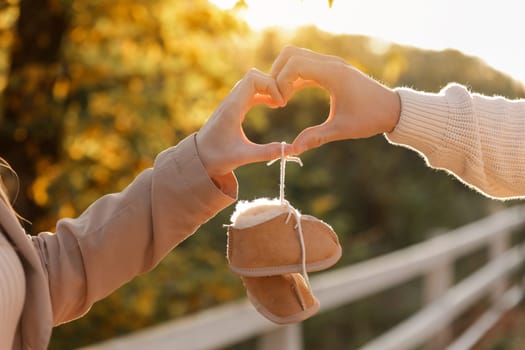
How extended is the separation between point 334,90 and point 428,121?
22 cm

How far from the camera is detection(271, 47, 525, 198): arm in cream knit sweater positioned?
5.55 feet

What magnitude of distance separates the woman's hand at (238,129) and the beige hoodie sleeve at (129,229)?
5 centimetres

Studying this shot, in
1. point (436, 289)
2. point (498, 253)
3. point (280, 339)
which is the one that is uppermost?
point (280, 339)

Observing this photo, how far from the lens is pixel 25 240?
169cm

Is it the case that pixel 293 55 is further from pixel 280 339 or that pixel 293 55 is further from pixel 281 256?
pixel 280 339

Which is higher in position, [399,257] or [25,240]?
[25,240]

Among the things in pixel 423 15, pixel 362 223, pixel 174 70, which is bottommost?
pixel 362 223

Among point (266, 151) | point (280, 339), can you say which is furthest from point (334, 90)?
point (280, 339)

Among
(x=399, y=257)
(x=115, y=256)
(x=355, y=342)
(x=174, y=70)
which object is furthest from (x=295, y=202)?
(x=115, y=256)

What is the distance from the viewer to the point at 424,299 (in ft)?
21.4

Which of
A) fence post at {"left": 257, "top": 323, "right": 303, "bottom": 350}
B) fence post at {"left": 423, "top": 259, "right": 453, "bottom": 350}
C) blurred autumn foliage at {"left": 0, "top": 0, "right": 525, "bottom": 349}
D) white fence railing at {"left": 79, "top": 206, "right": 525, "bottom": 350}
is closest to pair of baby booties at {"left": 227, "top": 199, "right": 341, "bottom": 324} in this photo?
white fence railing at {"left": 79, "top": 206, "right": 525, "bottom": 350}

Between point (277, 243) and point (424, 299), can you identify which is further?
point (424, 299)

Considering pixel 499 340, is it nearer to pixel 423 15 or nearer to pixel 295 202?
pixel 295 202

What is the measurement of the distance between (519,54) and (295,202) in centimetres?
592
